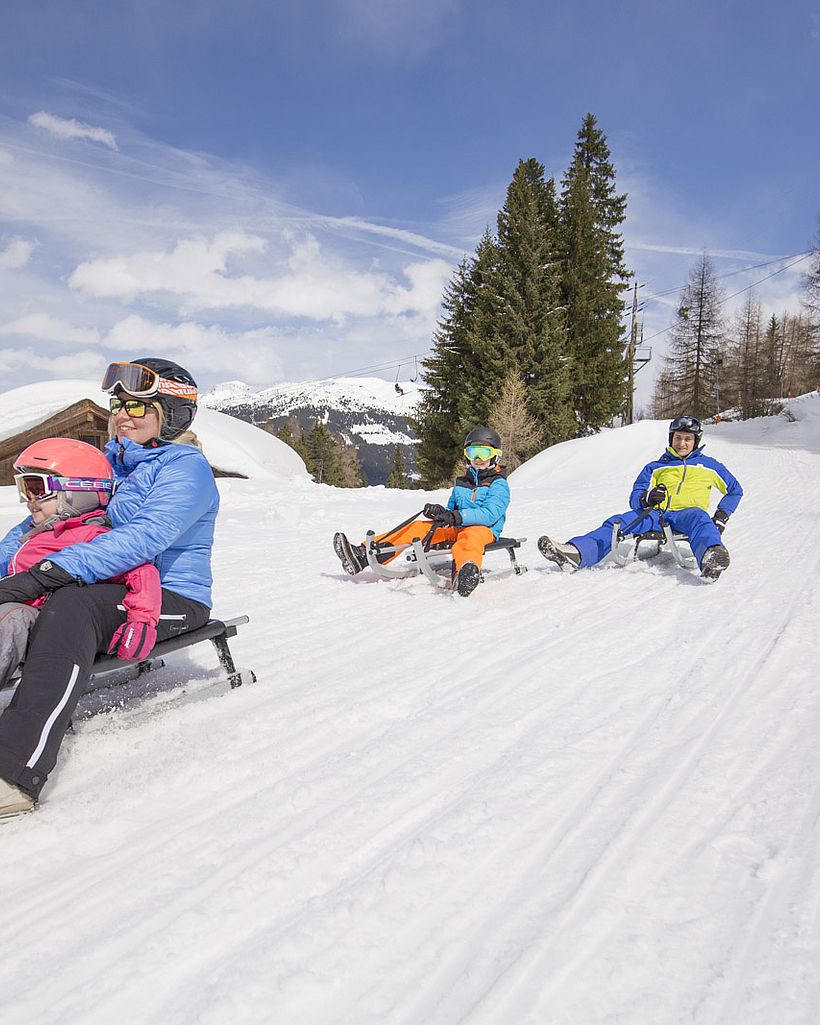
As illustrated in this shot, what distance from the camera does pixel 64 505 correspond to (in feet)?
9.04

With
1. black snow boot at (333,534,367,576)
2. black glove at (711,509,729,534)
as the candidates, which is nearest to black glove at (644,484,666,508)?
black glove at (711,509,729,534)

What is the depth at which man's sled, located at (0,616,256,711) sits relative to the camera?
2938 millimetres

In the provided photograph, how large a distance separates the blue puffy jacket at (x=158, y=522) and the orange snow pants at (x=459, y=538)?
2.54 meters

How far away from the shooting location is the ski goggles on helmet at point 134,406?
9.53 feet

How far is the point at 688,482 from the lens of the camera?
639cm

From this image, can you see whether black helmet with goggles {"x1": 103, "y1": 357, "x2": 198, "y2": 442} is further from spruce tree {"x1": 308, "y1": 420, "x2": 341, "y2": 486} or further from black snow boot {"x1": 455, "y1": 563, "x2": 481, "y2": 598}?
spruce tree {"x1": 308, "y1": 420, "x2": 341, "y2": 486}

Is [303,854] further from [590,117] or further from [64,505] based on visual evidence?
[590,117]

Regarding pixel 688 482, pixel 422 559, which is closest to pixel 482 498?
pixel 422 559

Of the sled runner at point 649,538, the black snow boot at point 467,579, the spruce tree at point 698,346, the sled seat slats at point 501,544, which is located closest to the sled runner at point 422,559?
the sled seat slats at point 501,544

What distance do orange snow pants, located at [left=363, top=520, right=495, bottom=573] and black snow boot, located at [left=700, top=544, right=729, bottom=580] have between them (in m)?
1.82

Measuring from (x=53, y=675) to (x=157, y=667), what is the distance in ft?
4.62

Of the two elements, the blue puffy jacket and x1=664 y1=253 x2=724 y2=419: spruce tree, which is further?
x1=664 y1=253 x2=724 y2=419: spruce tree

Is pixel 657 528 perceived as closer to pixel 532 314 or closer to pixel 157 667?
pixel 157 667

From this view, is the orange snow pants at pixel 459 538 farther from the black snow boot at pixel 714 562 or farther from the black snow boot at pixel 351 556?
the black snow boot at pixel 714 562
